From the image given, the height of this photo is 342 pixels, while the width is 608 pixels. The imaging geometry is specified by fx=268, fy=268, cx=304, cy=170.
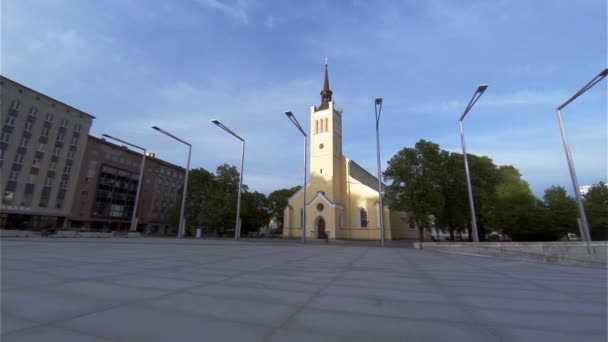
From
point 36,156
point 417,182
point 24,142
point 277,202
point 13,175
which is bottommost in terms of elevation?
point 417,182

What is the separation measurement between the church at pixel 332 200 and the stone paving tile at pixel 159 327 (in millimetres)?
→ 35547

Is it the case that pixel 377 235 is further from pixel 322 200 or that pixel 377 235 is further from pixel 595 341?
pixel 595 341

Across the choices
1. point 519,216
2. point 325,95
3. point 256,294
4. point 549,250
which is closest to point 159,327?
point 256,294

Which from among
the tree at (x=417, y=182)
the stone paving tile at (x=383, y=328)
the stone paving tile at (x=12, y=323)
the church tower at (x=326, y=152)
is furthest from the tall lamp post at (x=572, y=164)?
the church tower at (x=326, y=152)

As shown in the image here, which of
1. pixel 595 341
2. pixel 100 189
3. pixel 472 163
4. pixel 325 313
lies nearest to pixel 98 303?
pixel 325 313

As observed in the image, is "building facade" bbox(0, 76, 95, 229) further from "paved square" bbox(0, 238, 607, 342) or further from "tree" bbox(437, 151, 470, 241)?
"tree" bbox(437, 151, 470, 241)

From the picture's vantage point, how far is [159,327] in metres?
2.63

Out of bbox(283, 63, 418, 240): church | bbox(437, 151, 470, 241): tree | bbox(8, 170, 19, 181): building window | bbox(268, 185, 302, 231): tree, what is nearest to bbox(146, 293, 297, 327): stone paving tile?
bbox(437, 151, 470, 241): tree

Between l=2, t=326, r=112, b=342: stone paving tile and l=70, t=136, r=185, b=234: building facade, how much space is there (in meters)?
51.8

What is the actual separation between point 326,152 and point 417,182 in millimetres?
17394

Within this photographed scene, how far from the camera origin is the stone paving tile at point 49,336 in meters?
2.23

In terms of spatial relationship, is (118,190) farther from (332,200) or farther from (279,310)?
(279,310)

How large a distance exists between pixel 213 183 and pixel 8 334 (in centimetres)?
4391

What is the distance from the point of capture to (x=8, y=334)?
231 cm
